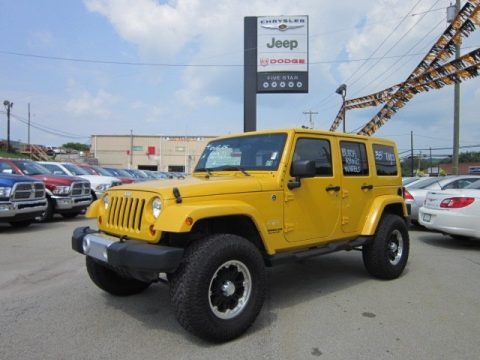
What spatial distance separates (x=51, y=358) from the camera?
11.5ft

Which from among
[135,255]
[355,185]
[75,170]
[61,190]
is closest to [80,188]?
[61,190]

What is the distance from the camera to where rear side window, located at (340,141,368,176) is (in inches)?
222

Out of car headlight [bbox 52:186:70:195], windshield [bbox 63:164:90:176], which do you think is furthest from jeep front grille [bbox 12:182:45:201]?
windshield [bbox 63:164:90:176]

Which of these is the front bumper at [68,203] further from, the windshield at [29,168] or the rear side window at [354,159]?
the rear side window at [354,159]

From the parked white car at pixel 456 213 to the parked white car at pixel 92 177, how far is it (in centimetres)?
1104

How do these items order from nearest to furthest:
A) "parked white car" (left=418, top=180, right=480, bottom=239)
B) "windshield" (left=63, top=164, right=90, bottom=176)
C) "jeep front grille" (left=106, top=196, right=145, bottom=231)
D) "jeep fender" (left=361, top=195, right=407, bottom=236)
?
"jeep front grille" (left=106, top=196, right=145, bottom=231) < "jeep fender" (left=361, top=195, right=407, bottom=236) < "parked white car" (left=418, top=180, right=480, bottom=239) < "windshield" (left=63, top=164, right=90, bottom=176)

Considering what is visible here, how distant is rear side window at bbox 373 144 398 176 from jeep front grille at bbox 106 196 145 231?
3.62m

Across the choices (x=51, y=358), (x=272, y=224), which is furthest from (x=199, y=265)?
(x=51, y=358)

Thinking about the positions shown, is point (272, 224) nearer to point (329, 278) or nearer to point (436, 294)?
point (329, 278)

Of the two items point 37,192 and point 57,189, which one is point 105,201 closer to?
point 37,192

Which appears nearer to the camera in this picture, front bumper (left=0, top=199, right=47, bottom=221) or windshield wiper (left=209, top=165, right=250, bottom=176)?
windshield wiper (left=209, top=165, right=250, bottom=176)

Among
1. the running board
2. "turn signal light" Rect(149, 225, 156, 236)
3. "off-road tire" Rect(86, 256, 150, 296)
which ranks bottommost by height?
"off-road tire" Rect(86, 256, 150, 296)

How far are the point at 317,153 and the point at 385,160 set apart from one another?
1771 mm

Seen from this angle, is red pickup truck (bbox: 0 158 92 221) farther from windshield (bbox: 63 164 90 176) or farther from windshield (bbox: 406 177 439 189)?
windshield (bbox: 406 177 439 189)
